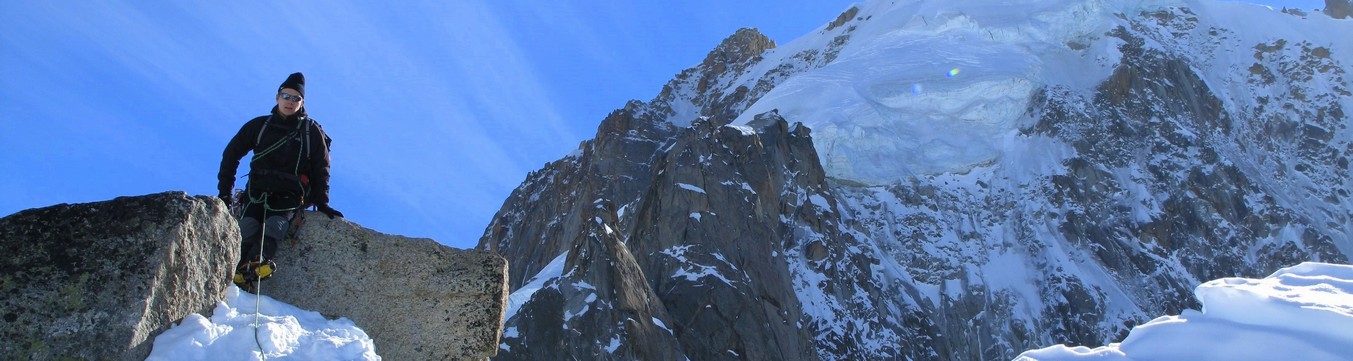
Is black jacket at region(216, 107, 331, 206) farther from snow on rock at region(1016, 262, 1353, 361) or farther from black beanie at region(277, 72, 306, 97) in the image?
snow on rock at region(1016, 262, 1353, 361)

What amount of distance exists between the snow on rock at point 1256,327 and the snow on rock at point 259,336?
4306 millimetres

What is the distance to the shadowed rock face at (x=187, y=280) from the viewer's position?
6.80m

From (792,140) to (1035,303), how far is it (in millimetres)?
15085

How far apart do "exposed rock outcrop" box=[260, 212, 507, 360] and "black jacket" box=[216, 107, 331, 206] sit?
0.43 meters

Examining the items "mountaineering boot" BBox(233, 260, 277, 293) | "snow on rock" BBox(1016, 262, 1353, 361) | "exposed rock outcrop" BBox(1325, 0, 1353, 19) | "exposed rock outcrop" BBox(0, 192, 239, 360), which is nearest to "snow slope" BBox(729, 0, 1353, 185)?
"exposed rock outcrop" BBox(1325, 0, 1353, 19)

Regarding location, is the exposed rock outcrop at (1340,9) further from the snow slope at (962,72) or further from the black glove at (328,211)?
the black glove at (328,211)

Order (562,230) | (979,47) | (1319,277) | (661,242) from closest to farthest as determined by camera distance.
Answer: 1. (1319,277)
2. (661,242)
3. (562,230)
4. (979,47)

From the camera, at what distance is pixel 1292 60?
88812 mm

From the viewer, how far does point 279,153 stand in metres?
8.85

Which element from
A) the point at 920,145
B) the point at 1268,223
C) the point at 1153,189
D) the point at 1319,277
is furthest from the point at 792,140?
the point at 1319,277

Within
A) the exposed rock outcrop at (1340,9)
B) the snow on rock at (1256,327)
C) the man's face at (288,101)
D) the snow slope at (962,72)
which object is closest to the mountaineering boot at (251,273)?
the man's face at (288,101)

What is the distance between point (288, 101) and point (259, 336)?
2.16 meters

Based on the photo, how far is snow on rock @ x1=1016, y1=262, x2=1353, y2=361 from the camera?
7.86 m

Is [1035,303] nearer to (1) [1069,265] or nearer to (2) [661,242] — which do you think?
(1) [1069,265]
